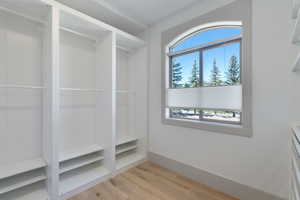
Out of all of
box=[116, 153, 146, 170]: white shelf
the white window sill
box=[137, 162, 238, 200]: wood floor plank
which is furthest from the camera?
box=[116, 153, 146, 170]: white shelf

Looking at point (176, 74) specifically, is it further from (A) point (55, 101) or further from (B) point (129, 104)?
(A) point (55, 101)

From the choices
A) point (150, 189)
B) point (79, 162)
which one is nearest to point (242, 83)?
point (150, 189)

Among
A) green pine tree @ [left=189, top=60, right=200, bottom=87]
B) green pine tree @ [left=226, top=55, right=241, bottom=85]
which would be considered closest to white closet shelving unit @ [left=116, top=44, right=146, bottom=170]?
green pine tree @ [left=189, top=60, right=200, bottom=87]

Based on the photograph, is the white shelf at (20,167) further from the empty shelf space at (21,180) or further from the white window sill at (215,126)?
the white window sill at (215,126)

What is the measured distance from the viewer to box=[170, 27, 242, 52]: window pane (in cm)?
174

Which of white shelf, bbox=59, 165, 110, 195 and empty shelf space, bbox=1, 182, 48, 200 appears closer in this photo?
empty shelf space, bbox=1, 182, 48, 200

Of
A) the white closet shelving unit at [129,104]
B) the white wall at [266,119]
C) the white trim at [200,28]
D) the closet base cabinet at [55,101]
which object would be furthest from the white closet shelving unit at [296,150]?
the white closet shelving unit at [129,104]

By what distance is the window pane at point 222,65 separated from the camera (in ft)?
5.60

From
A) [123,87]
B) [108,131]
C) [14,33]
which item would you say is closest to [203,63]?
[123,87]

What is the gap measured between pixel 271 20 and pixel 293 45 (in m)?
0.35

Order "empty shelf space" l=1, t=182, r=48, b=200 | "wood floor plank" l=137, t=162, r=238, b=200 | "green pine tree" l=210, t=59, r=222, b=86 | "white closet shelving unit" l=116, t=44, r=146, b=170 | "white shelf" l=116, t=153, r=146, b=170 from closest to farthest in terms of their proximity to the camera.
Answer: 1. "empty shelf space" l=1, t=182, r=48, b=200
2. "wood floor plank" l=137, t=162, r=238, b=200
3. "green pine tree" l=210, t=59, r=222, b=86
4. "white shelf" l=116, t=153, r=146, b=170
5. "white closet shelving unit" l=116, t=44, r=146, b=170

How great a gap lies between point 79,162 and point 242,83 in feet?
8.00

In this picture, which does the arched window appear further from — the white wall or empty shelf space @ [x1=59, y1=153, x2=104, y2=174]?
empty shelf space @ [x1=59, y1=153, x2=104, y2=174]

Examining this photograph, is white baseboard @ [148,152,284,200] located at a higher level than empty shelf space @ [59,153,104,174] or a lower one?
lower
